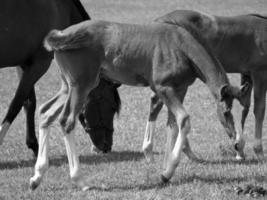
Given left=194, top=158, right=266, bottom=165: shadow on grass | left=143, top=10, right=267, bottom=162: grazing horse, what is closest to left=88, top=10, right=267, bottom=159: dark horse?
left=143, top=10, right=267, bottom=162: grazing horse

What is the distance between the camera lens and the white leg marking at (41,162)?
6488mm

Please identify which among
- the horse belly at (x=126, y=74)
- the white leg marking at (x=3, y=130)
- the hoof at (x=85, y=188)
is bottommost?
the white leg marking at (x=3, y=130)

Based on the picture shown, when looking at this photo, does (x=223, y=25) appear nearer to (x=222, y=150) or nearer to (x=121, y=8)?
(x=222, y=150)

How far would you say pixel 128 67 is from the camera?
669cm

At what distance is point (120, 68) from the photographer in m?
6.70

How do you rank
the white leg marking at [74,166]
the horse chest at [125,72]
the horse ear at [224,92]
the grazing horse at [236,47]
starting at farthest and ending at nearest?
the grazing horse at [236,47], the horse chest at [125,72], the white leg marking at [74,166], the horse ear at [224,92]

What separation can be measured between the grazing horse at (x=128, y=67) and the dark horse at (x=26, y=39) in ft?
5.90

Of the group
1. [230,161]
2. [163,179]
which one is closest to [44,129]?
[163,179]

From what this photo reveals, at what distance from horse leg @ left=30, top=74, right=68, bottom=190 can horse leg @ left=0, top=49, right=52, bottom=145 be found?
58.7 inches

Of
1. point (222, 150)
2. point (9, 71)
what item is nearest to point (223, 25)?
point (222, 150)

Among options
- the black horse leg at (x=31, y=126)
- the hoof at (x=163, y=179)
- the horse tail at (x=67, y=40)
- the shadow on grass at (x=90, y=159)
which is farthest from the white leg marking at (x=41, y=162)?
the black horse leg at (x=31, y=126)

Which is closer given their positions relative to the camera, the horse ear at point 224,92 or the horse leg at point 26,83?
the horse ear at point 224,92

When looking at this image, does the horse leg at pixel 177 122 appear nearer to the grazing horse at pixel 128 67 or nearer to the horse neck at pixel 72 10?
the grazing horse at pixel 128 67

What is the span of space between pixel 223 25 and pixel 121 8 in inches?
1029
